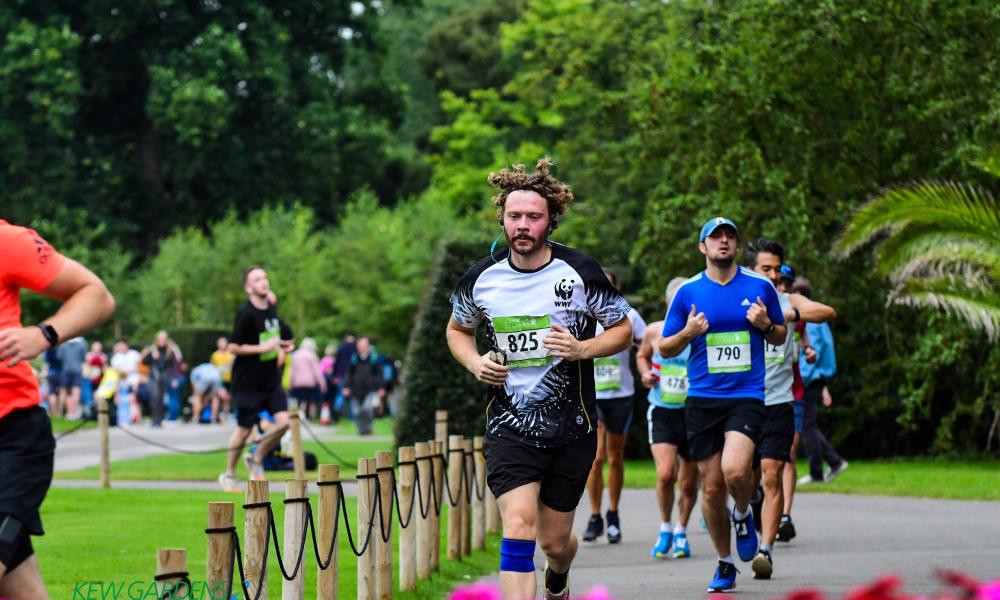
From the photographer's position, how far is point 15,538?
5.76 metres

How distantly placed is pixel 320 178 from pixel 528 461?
49.7 m

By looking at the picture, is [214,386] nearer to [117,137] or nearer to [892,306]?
[117,137]

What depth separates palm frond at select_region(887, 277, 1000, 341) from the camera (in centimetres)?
1984

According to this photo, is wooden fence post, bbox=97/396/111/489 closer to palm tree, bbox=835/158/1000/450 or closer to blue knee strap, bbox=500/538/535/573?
palm tree, bbox=835/158/1000/450

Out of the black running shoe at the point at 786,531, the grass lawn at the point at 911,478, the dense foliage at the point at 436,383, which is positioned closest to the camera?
the black running shoe at the point at 786,531

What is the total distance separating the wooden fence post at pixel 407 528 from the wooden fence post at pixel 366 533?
0.97 meters

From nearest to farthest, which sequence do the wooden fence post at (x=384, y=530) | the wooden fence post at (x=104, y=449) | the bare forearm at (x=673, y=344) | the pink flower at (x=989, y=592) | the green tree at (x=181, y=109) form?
the pink flower at (x=989, y=592) → the wooden fence post at (x=384, y=530) → the bare forearm at (x=673, y=344) → the wooden fence post at (x=104, y=449) → the green tree at (x=181, y=109)

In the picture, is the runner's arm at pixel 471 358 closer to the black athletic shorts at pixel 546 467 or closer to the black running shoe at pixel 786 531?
the black athletic shorts at pixel 546 467

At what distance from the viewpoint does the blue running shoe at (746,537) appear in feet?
35.9

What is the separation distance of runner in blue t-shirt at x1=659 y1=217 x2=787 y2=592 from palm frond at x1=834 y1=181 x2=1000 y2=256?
10352mm

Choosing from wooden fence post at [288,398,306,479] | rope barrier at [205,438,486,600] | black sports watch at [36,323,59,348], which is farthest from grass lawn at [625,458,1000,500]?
black sports watch at [36,323,59,348]

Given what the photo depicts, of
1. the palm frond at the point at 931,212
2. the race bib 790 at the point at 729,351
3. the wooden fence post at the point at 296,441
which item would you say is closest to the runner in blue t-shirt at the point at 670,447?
the race bib 790 at the point at 729,351

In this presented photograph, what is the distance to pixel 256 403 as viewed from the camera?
18.0m

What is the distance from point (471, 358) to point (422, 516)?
3342 millimetres
